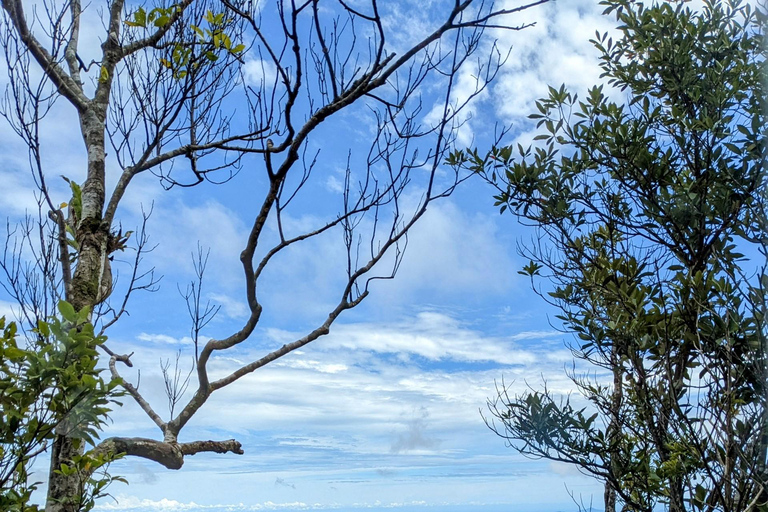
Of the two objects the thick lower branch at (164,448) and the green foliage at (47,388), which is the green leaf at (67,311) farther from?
the thick lower branch at (164,448)

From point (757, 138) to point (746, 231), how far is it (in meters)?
0.41

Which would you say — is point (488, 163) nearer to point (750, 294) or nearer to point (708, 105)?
point (708, 105)

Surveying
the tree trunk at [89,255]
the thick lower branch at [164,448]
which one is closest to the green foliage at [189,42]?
the tree trunk at [89,255]

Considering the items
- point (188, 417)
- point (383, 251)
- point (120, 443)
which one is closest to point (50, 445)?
point (120, 443)

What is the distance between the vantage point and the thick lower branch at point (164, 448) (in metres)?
2.52

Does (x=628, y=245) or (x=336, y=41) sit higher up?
(x=336, y=41)

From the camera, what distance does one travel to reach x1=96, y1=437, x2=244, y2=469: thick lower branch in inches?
99.0

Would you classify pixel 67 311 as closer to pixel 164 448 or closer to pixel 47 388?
pixel 47 388

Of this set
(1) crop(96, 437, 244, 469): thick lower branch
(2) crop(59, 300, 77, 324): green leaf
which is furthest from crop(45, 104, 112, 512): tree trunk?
(2) crop(59, 300, 77, 324): green leaf

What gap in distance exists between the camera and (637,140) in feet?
8.39

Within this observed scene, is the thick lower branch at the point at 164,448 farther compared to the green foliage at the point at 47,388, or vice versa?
the thick lower branch at the point at 164,448

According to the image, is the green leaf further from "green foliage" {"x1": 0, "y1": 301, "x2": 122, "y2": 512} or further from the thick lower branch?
the thick lower branch

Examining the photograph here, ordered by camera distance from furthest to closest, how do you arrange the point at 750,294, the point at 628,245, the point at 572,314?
the point at 628,245 → the point at 572,314 → the point at 750,294

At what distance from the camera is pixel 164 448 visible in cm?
260
